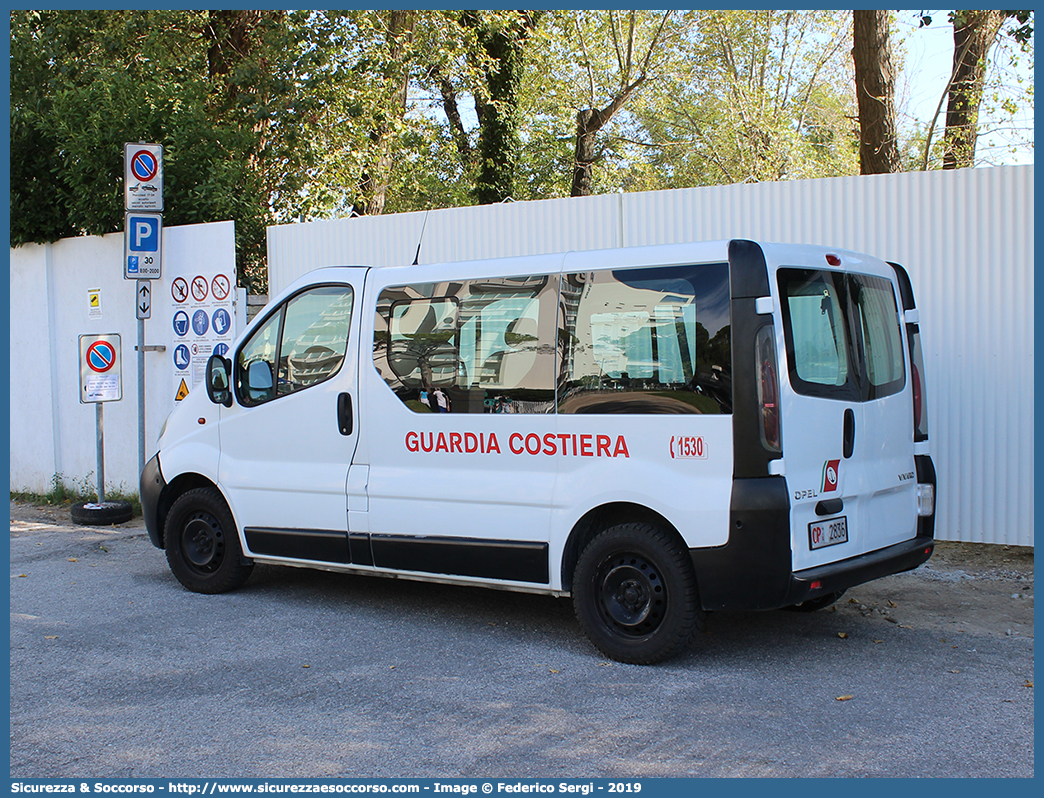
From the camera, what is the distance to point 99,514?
10.1 m

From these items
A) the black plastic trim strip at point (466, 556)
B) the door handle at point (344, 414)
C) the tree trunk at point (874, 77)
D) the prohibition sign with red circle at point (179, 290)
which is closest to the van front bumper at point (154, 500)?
the door handle at point (344, 414)

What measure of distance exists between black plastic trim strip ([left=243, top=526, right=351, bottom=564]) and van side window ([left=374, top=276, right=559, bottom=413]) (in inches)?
41.3

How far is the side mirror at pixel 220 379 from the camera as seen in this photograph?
6984mm

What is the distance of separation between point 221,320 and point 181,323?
0.58 metres

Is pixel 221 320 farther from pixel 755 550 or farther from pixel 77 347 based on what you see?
pixel 755 550

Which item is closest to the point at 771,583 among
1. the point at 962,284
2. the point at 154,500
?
the point at 962,284

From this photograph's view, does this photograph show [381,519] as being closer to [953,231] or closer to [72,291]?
[953,231]

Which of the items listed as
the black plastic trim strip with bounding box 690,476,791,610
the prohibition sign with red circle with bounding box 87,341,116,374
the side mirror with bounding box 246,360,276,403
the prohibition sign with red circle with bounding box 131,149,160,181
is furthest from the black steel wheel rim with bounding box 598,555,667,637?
the prohibition sign with red circle with bounding box 131,149,160,181

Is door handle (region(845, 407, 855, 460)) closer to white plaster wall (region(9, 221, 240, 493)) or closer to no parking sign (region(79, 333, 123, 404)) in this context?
white plaster wall (region(9, 221, 240, 493))

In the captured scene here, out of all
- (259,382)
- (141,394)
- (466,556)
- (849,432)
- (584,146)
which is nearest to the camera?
(849,432)

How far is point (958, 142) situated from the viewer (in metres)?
14.1

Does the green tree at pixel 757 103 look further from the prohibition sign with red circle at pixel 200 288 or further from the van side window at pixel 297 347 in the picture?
the van side window at pixel 297 347

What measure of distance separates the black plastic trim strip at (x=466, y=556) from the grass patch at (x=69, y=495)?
238 inches

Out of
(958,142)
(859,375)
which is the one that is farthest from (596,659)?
(958,142)
